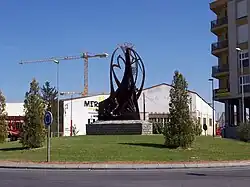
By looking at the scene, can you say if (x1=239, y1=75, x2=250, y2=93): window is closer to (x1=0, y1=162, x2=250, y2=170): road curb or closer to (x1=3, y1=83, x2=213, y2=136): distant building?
(x1=3, y1=83, x2=213, y2=136): distant building

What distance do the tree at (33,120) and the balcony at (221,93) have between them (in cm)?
3931

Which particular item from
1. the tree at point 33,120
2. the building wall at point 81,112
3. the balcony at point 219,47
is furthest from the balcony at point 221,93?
the tree at point 33,120

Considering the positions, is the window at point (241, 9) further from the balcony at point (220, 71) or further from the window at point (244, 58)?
the balcony at point (220, 71)

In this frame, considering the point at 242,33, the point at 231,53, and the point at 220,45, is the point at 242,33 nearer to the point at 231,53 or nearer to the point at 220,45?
the point at 231,53

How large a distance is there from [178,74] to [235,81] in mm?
35043

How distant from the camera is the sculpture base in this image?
42.4m

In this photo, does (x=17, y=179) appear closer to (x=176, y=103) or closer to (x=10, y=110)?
(x=176, y=103)

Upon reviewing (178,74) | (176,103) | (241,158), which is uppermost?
(178,74)

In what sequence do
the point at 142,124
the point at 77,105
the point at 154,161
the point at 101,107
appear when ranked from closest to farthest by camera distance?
the point at 154,161
the point at 142,124
the point at 101,107
the point at 77,105

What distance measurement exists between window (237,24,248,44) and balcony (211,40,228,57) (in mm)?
3431

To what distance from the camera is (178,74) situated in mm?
29672

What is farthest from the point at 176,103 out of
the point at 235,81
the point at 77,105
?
the point at 77,105

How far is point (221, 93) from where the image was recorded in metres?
65.8

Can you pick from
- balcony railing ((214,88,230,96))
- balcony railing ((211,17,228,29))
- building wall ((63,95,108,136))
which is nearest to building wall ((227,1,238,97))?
balcony railing ((214,88,230,96))
